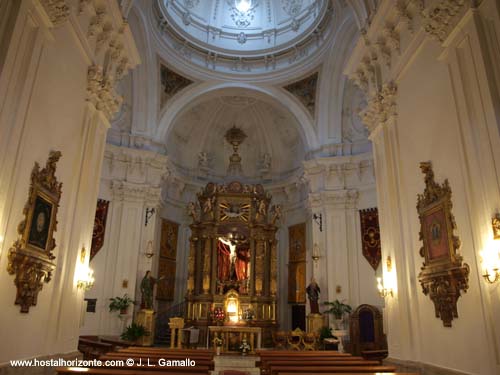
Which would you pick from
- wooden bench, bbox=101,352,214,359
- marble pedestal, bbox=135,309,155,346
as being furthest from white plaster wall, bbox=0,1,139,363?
marble pedestal, bbox=135,309,155,346

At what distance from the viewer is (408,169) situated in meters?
8.16

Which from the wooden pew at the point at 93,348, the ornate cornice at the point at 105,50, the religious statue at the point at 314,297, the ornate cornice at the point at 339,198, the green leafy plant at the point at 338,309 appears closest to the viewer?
the ornate cornice at the point at 105,50

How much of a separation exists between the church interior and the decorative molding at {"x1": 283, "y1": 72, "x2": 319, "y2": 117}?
9 cm

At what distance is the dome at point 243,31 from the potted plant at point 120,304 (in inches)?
408

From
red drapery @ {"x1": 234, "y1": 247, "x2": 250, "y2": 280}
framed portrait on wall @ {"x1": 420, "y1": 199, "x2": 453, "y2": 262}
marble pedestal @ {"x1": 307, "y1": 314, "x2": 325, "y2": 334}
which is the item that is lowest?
marble pedestal @ {"x1": 307, "y1": 314, "x2": 325, "y2": 334}

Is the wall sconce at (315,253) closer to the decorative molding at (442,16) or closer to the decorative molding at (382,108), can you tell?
the decorative molding at (382,108)

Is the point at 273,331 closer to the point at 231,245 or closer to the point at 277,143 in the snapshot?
the point at 231,245

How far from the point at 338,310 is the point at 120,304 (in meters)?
7.67

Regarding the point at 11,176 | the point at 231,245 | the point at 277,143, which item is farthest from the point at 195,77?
the point at 11,176

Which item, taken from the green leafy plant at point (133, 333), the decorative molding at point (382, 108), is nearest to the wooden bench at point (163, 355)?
the decorative molding at point (382, 108)

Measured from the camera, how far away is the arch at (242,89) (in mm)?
17562

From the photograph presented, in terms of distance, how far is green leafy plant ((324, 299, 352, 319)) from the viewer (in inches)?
566

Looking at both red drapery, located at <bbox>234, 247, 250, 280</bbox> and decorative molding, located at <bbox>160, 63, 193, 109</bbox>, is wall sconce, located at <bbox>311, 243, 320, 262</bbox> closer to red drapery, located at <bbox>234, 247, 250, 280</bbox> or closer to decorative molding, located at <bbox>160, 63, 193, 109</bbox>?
red drapery, located at <bbox>234, 247, 250, 280</bbox>

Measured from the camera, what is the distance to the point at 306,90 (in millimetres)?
18250
